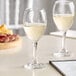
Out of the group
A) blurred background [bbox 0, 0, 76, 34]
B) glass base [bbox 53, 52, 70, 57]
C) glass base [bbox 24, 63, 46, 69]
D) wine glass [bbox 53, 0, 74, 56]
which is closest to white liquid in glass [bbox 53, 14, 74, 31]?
wine glass [bbox 53, 0, 74, 56]

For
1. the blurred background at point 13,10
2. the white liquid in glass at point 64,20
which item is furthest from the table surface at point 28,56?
the blurred background at point 13,10

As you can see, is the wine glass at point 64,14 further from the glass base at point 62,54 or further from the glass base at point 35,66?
the glass base at point 35,66

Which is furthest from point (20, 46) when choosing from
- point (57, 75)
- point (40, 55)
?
point (57, 75)

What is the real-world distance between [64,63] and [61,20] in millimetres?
229

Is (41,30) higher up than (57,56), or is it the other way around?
(41,30)

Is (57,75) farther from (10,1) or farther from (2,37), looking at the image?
(10,1)

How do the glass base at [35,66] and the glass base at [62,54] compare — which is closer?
the glass base at [35,66]

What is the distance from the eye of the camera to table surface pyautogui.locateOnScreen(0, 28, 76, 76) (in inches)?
33.9

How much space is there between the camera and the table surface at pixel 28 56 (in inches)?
33.9

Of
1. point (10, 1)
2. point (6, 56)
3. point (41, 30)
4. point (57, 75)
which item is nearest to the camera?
point (57, 75)

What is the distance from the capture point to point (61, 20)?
3.61 ft

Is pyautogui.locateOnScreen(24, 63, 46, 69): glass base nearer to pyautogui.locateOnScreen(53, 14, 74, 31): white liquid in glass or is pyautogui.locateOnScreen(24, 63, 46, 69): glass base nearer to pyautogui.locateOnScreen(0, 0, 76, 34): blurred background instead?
pyautogui.locateOnScreen(53, 14, 74, 31): white liquid in glass

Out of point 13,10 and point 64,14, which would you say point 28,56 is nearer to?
point 64,14

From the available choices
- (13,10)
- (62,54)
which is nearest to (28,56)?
(62,54)
